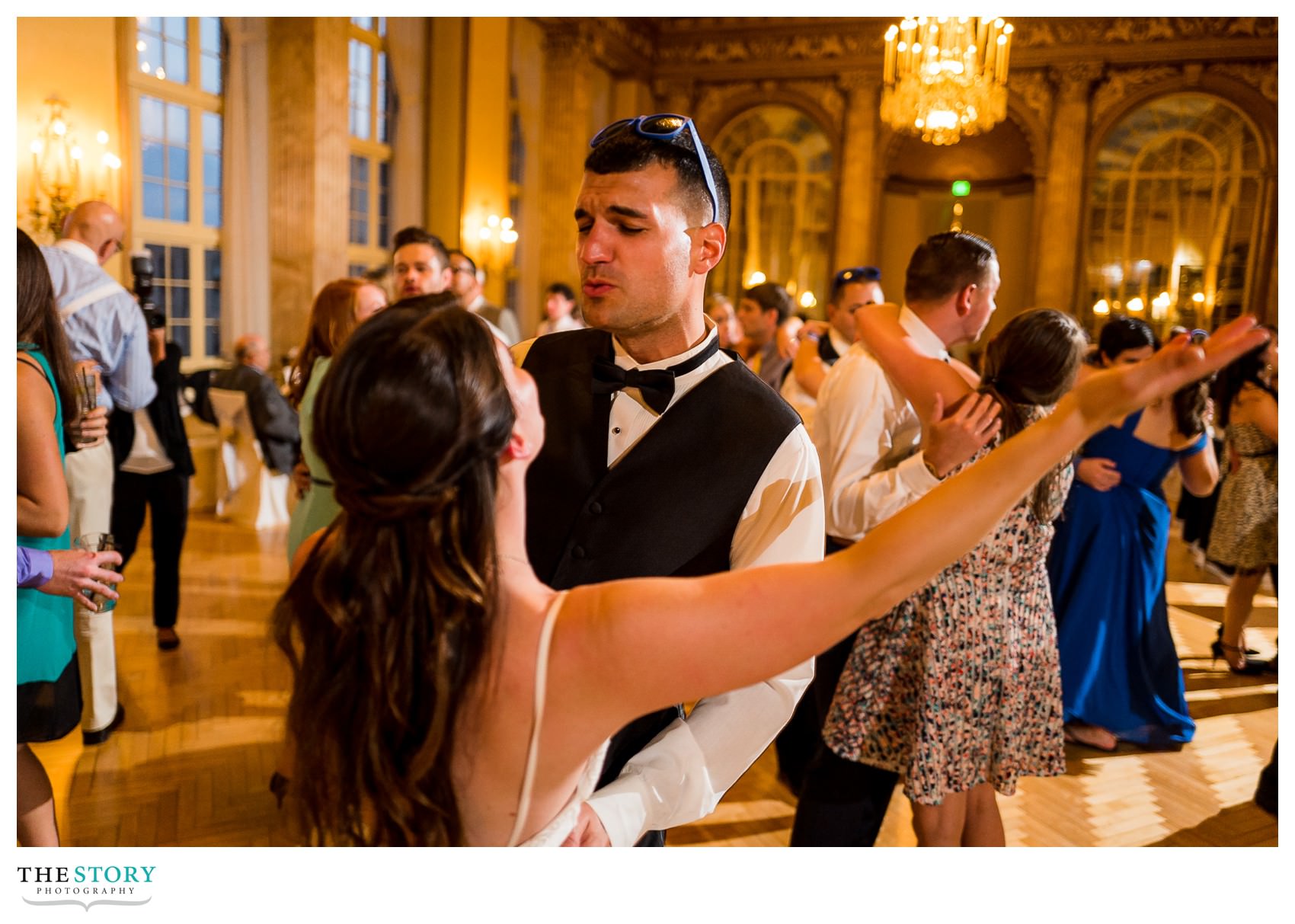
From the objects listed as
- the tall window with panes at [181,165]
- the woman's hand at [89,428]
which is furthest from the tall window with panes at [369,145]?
the woman's hand at [89,428]

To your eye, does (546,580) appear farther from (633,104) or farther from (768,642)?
(633,104)

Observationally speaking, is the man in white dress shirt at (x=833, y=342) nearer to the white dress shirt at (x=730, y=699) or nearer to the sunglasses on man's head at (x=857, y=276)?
the sunglasses on man's head at (x=857, y=276)

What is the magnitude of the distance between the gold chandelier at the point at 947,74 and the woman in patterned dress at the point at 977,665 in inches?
185

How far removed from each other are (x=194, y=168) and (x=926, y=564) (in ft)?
29.1

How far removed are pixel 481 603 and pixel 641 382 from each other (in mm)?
505

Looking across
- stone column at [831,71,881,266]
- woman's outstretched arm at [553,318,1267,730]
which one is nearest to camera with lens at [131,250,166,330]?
woman's outstretched arm at [553,318,1267,730]

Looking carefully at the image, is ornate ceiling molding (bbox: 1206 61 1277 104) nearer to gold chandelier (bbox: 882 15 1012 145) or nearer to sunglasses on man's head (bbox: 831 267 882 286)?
gold chandelier (bbox: 882 15 1012 145)

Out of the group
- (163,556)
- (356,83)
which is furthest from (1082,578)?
(356,83)

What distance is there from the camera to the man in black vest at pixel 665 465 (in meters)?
1.34

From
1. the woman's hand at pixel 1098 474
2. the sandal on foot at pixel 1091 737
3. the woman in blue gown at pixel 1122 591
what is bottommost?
the sandal on foot at pixel 1091 737

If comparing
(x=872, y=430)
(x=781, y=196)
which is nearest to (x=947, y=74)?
(x=872, y=430)

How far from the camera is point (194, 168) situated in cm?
833

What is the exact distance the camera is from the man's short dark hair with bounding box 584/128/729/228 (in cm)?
134
